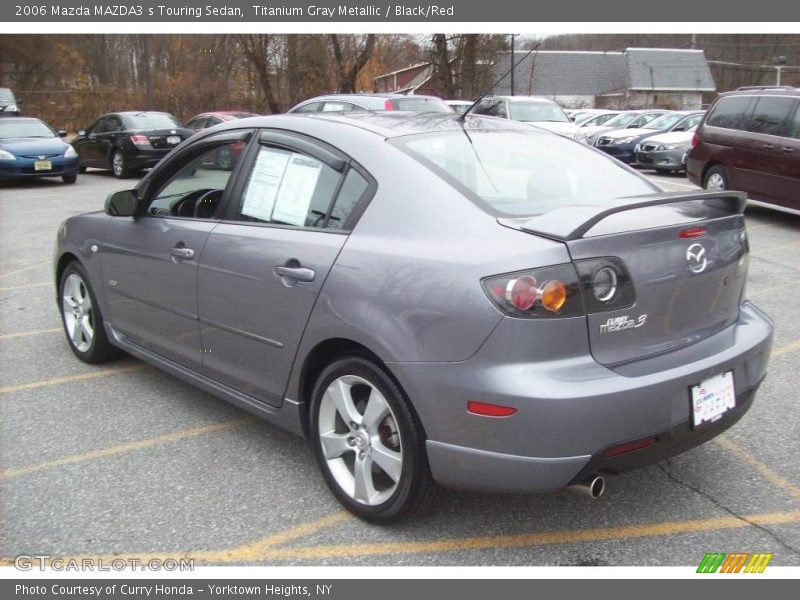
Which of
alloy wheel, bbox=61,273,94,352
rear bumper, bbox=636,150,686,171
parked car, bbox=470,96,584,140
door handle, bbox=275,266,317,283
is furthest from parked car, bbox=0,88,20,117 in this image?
door handle, bbox=275,266,317,283

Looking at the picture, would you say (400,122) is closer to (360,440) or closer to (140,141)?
(360,440)

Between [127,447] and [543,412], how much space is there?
228 centimetres

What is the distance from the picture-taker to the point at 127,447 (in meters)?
3.66

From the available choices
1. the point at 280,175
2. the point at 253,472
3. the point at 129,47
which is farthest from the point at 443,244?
the point at 129,47

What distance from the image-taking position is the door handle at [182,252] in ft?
11.8

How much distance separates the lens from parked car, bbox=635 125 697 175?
1612 cm

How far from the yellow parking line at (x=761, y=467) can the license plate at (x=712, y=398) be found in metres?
0.65

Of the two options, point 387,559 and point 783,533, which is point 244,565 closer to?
point 387,559

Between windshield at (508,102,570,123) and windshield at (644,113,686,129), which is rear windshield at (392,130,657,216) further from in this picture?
windshield at (644,113,686,129)

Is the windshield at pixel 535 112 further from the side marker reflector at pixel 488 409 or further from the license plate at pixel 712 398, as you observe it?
the side marker reflector at pixel 488 409

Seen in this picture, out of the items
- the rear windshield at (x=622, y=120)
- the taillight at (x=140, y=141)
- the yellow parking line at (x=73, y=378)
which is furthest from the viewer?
the rear windshield at (x=622, y=120)

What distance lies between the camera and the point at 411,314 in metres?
2.56

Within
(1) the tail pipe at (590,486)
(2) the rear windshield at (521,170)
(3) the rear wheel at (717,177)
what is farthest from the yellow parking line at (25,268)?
(3) the rear wheel at (717,177)

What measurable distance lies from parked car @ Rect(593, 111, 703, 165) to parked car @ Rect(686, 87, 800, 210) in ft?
22.9
